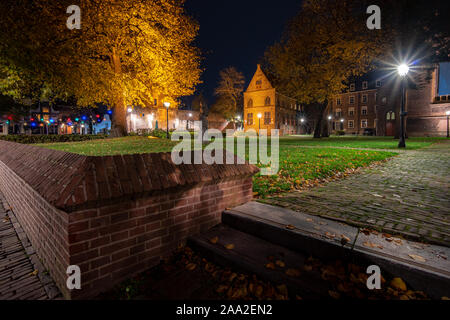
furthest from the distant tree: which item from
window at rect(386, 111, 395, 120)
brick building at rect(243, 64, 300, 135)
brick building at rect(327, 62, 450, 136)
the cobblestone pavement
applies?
the cobblestone pavement

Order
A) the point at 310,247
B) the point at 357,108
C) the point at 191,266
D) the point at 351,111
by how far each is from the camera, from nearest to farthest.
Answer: the point at 310,247 < the point at 191,266 < the point at 357,108 < the point at 351,111

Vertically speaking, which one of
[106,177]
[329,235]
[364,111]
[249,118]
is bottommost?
[329,235]

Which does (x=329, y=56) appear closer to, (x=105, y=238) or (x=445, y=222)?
(x=445, y=222)

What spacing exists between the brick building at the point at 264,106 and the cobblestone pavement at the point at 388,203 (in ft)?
122

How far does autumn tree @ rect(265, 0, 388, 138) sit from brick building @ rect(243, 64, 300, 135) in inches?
652

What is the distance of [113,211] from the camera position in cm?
235

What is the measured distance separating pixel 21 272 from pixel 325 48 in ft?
86.7

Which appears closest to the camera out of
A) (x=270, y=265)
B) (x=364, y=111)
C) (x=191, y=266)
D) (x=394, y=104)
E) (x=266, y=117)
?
(x=270, y=265)

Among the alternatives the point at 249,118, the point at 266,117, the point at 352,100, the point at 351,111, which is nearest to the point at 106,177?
the point at 266,117

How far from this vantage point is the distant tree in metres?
49.6

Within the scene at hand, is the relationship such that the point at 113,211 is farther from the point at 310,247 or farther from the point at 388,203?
the point at 388,203

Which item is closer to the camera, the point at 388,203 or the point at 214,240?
the point at 214,240

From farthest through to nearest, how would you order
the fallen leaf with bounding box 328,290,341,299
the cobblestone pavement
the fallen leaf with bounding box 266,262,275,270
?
the cobblestone pavement → the fallen leaf with bounding box 266,262,275,270 → the fallen leaf with bounding box 328,290,341,299

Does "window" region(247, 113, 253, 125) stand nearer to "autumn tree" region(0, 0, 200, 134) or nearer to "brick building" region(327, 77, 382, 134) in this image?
"brick building" region(327, 77, 382, 134)
